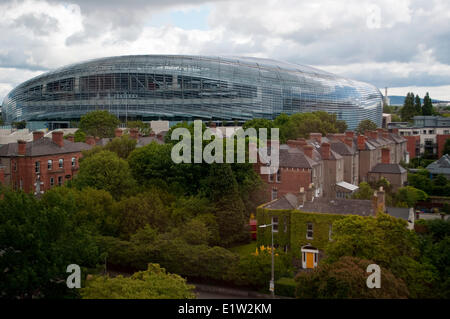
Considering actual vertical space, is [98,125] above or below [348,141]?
above

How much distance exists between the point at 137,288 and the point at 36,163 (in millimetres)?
41074

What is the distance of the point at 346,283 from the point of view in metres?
26.9

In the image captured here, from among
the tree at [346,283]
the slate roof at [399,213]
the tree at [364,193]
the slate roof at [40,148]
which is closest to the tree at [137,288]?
the tree at [346,283]

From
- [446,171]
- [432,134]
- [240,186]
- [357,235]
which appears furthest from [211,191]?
[432,134]

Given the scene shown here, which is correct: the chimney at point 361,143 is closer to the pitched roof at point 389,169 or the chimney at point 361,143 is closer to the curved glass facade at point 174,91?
the pitched roof at point 389,169

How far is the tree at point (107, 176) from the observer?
4994cm

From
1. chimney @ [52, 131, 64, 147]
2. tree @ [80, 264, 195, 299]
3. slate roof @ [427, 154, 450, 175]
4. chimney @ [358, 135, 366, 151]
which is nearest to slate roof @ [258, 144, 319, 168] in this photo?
chimney @ [358, 135, 366, 151]

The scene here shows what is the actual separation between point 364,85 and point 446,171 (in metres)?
101

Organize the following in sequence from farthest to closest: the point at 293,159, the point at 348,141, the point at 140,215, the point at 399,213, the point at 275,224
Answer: the point at 348,141
the point at 293,159
the point at 399,213
the point at 275,224
the point at 140,215

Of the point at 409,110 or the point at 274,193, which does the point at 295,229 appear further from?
the point at 409,110

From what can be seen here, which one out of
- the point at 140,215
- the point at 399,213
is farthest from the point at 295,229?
the point at 399,213

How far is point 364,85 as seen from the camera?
7062 inches
